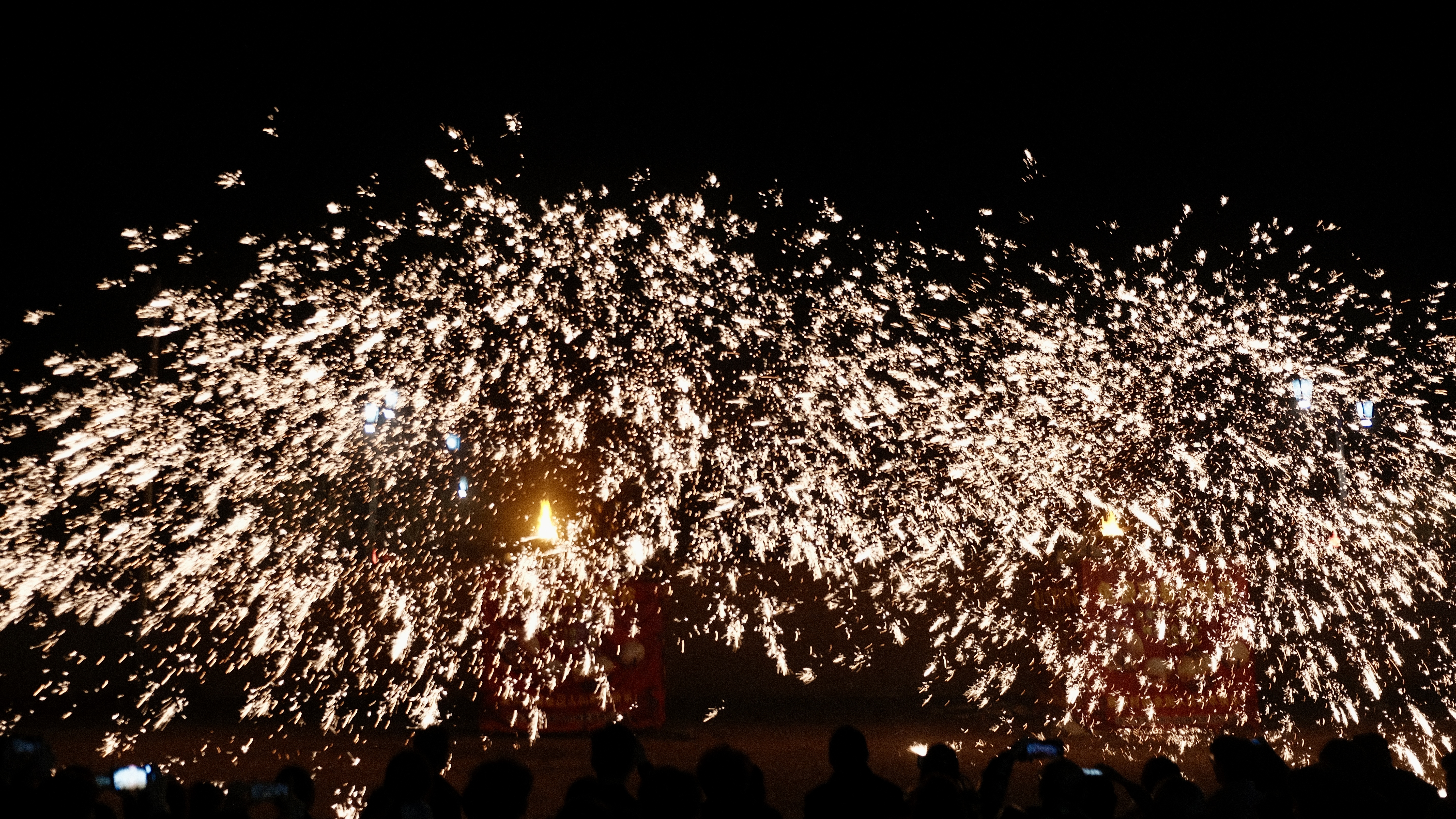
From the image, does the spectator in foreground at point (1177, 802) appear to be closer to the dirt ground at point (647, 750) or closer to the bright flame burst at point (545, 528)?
the dirt ground at point (647, 750)

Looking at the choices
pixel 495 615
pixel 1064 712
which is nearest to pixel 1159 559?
pixel 1064 712

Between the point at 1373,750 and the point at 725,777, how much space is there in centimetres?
276

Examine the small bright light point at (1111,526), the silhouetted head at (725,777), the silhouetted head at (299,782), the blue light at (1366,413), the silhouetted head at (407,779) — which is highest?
the blue light at (1366,413)

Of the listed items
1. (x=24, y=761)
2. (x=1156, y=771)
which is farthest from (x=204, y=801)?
(x=1156, y=771)

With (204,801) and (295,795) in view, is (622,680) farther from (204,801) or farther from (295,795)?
(204,801)

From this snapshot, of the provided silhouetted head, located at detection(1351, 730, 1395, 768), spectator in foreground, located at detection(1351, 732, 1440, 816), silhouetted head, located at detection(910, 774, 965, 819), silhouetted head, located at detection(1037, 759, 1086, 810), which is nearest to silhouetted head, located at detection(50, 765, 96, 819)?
silhouetted head, located at detection(910, 774, 965, 819)

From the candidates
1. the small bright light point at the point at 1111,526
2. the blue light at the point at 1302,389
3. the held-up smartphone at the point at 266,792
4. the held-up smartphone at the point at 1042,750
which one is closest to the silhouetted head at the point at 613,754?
the held-up smartphone at the point at 266,792

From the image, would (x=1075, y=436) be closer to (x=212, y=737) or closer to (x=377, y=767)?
(x=377, y=767)

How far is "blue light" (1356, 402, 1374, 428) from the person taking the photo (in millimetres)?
16688

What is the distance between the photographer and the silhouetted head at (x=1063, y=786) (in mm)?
3781

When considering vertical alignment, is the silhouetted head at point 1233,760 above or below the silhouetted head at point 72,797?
below

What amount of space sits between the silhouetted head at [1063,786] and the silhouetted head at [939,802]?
816mm

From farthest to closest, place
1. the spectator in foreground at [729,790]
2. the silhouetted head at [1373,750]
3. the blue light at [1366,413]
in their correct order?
1. the blue light at [1366,413]
2. the silhouetted head at [1373,750]
3. the spectator in foreground at [729,790]

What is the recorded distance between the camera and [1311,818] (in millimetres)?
3762
